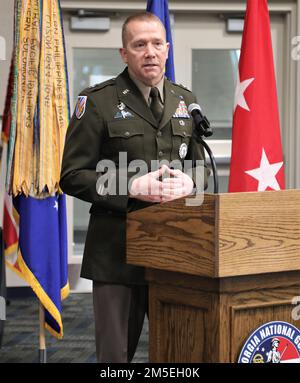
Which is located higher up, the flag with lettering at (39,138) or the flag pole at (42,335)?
the flag with lettering at (39,138)

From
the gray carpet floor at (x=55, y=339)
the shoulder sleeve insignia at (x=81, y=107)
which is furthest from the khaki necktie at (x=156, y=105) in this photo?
the gray carpet floor at (x=55, y=339)

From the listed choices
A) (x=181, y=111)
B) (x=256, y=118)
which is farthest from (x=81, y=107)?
(x=256, y=118)

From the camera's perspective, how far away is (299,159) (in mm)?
5668

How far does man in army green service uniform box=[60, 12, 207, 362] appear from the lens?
210cm

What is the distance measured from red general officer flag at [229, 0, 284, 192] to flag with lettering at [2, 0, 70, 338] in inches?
36.7

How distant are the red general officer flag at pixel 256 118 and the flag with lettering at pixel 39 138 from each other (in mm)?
932

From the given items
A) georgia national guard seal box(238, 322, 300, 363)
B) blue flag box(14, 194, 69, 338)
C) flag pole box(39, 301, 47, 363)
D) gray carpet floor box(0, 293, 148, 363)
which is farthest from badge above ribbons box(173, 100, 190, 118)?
gray carpet floor box(0, 293, 148, 363)

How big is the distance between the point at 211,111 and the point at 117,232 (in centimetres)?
391

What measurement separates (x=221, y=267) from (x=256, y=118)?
7.64ft

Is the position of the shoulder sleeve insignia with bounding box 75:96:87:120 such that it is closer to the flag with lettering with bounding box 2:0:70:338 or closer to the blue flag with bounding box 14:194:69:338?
the flag with lettering with bounding box 2:0:70:338

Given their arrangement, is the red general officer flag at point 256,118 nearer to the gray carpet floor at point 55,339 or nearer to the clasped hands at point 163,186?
the gray carpet floor at point 55,339

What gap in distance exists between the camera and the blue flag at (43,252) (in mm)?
3607

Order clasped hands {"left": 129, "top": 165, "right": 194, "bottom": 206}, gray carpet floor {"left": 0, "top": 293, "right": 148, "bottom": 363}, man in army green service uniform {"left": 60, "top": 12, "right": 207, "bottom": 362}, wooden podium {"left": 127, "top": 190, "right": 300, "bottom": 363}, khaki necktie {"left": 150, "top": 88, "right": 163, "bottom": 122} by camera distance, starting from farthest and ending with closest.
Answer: gray carpet floor {"left": 0, "top": 293, "right": 148, "bottom": 363} → khaki necktie {"left": 150, "top": 88, "right": 163, "bottom": 122} → man in army green service uniform {"left": 60, "top": 12, "right": 207, "bottom": 362} → clasped hands {"left": 129, "top": 165, "right": 194, "bottom": 206} → wooden podium {"left": 127, "top": 190, "right": 300, "bottom": 363}
